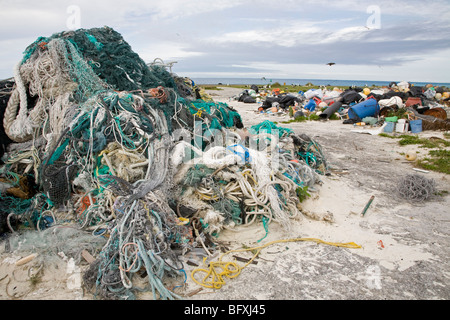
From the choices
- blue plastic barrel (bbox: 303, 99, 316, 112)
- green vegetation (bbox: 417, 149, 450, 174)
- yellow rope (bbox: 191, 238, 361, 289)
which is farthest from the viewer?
blue plastic barrel (bbox: 303, 99, 316, 112)

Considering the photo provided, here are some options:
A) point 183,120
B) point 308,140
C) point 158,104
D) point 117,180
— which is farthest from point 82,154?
point 308,140

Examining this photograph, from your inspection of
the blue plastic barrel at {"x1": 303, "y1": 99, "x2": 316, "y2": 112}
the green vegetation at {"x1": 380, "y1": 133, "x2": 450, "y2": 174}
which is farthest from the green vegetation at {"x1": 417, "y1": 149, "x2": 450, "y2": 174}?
the blue plastic barrel at {"x1": 303, "y1": 99, "x2": 316, "y2": 112}

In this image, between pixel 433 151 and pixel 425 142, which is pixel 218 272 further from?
pixel 425 142

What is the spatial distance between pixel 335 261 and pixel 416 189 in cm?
271

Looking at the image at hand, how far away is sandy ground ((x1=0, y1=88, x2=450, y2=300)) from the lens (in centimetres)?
273

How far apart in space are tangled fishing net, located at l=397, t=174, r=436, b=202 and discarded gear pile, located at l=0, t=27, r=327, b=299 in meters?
1.54

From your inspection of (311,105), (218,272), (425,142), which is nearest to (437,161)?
(425,142)

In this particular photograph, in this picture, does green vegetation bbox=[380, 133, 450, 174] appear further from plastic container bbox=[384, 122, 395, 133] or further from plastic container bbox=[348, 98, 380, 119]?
plastic container bbox=[348, 98, 380, 119]

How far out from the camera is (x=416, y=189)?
16.0 feet

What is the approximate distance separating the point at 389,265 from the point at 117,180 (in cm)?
327

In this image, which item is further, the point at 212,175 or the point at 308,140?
the point at 308,140

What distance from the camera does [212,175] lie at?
412cm

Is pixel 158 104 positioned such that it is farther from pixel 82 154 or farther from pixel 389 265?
pixel 389 265

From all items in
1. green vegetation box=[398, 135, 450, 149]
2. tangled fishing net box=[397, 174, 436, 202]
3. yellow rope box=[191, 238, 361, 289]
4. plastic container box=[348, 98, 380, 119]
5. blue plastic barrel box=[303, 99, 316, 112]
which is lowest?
yellow rope box=[191, 238, 361, 289]
